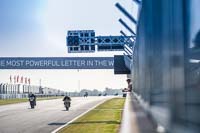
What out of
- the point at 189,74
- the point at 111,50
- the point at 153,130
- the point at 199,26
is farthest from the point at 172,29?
the point at 111,50

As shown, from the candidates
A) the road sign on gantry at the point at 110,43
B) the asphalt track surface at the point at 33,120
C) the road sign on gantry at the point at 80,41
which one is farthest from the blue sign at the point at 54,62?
the asphalt track surface at the point at 33,120

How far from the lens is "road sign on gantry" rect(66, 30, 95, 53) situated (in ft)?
243

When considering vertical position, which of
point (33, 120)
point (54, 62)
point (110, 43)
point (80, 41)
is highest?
A: point (80, 41)

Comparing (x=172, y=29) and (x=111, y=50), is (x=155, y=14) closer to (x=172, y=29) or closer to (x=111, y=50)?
(x=172, y=29)

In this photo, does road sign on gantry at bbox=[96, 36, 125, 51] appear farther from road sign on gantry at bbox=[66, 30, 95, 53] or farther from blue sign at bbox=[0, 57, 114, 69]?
blue sign at bbox=[0, 57, 114, 69]

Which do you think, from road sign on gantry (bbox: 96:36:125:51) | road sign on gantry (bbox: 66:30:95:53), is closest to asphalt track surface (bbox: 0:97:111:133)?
road sign on gantry (bbox: 96:36:125:51)

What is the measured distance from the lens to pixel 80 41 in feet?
250

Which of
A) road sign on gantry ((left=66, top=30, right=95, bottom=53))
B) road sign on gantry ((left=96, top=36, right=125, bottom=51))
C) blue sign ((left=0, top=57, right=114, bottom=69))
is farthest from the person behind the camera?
blue sign ((left=0, top=57, right=114, bottom=69))

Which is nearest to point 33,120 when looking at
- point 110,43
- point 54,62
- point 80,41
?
point 110,43

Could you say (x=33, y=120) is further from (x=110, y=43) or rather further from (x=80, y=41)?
(x=80, y=41)

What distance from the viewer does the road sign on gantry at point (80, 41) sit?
74062mm

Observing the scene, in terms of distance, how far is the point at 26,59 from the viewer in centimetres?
9762

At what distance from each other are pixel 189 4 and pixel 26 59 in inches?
3795

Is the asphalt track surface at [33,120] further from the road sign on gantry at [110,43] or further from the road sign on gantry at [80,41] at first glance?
the road sign on gantry at [80,41]
